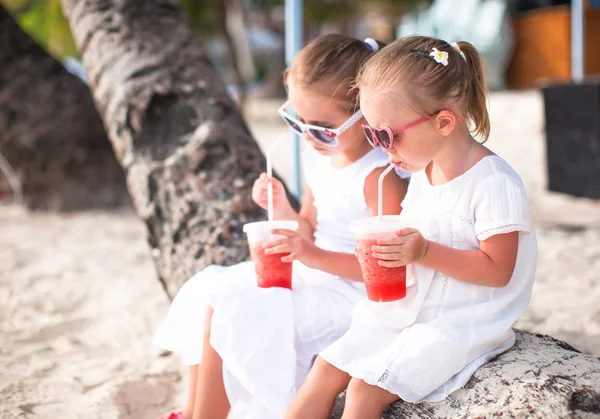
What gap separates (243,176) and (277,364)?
3.66 ft

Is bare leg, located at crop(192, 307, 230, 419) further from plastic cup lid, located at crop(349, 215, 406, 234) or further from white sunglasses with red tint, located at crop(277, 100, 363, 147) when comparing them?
white sunglasses with red tint, located at crop(277, 100, 363, 147)

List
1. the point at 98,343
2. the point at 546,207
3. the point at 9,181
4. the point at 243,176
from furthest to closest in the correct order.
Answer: the point at 9,181, the point at 546,207, the point at 98,343, the point at 243,176

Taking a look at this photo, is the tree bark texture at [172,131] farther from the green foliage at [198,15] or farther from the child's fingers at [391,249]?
the green foliage at [198,15]

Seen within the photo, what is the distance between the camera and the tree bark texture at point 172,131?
9.25 feet

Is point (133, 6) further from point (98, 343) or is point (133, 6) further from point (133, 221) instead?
point (133, 221)

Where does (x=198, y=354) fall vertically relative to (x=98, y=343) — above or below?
above

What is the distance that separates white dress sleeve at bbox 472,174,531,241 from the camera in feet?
5.65

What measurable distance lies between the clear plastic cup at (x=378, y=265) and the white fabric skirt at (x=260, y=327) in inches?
14.0

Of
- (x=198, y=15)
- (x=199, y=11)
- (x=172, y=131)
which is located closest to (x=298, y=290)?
(x=172, y=131)

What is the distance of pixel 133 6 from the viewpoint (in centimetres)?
352

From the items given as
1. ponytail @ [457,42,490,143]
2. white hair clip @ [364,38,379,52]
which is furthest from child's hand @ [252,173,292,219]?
ponytail @ [457,42,490,143]

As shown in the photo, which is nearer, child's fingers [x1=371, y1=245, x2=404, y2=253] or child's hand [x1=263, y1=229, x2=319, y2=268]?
child's fingers [x1=371, y1=245, x2=404, y2=253]

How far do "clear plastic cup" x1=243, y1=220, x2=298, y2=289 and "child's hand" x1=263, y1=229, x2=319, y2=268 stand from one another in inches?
0.7

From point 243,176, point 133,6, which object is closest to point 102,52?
point 133,6
